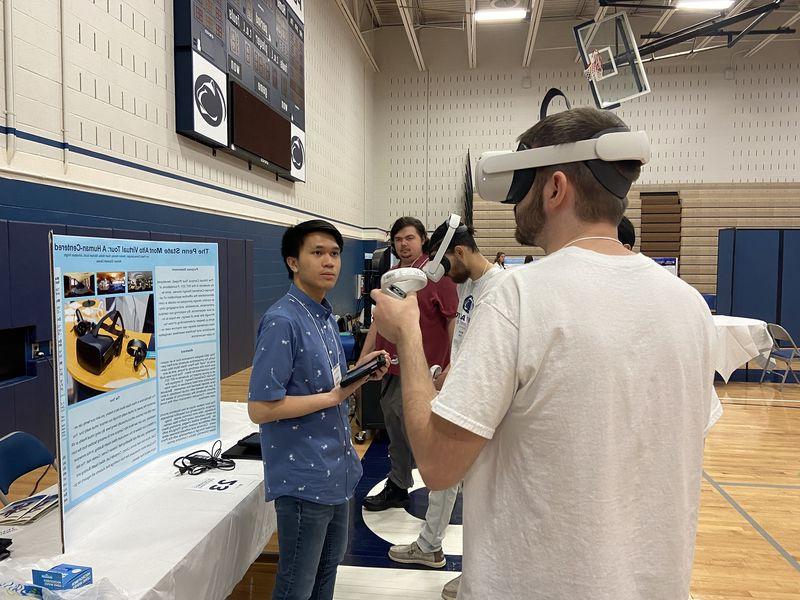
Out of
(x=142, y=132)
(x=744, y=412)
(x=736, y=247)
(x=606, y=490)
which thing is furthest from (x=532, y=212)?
(x=736, y=247)

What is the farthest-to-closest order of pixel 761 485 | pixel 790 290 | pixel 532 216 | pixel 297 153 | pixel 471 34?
pixel 471 34 < pixel 790 290 < pixel 297 153 < pixel 761 485 < pixel 532 216

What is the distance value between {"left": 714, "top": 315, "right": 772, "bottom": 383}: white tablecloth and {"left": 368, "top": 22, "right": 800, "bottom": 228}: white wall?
5177 mm

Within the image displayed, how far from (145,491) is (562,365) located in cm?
176

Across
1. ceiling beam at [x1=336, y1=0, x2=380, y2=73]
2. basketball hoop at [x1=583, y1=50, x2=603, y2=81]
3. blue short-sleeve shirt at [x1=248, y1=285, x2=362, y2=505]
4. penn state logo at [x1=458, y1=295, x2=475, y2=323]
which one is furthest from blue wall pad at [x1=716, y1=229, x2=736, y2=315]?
blue short-sleeve shirt at [x1=248, y1=285, x2=362, y2=505]

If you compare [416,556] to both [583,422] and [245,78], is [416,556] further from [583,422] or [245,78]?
[245,78]

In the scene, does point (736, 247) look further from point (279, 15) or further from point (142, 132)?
point (142, 132)

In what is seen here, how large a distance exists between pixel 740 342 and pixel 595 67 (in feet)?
14.8

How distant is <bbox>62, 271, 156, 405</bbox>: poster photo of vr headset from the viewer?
1.65 m

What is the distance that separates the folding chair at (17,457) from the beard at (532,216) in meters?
2.15

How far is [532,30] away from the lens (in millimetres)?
10203

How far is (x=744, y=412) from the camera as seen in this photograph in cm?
634

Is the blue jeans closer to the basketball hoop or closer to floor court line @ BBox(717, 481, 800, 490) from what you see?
floor court line @ BBox(717, 481, 800, 490)

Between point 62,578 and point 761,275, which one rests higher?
point 761,275

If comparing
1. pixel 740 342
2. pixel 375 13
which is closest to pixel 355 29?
pixel 375 13
